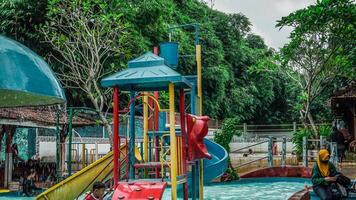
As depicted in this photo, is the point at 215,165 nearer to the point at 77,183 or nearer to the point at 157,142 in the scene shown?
the point at 157,142

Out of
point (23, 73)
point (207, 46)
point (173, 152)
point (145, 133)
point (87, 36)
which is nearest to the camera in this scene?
point (23, 73)

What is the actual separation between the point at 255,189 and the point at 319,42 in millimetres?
5571

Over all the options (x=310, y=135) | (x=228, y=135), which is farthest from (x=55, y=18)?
(x=310, y=135)

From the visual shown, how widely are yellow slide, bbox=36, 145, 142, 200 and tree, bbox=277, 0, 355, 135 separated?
6.54m

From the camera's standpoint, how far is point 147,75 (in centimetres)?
695

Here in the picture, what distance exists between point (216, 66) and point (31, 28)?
13329 mm

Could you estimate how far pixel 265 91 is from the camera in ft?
120

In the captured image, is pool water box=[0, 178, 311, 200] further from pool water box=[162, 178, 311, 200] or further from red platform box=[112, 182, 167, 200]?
red platform box=[112, 182, 167, 200]

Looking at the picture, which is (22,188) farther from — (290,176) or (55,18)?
(290,176)

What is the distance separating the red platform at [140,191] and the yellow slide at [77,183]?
9.39 ft

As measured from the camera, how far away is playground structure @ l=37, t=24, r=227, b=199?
667 cm

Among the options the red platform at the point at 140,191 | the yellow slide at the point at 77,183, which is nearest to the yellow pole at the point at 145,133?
the yellow slide at the point at 77,183

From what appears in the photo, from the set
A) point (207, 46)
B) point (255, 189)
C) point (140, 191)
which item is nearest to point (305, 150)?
point (255, 189)

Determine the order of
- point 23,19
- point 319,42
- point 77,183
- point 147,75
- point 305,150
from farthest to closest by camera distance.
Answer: point 23,19 → point 319,42 → point 305,150 → point 77,183 → point 147,75
